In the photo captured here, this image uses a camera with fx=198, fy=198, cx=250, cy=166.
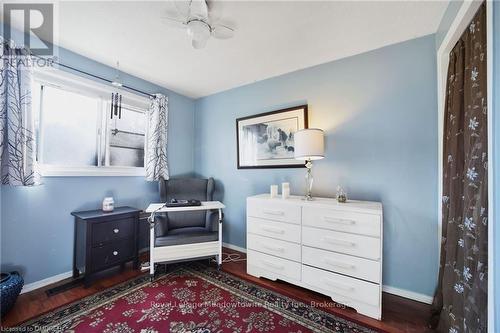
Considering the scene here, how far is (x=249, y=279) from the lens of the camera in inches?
83.9

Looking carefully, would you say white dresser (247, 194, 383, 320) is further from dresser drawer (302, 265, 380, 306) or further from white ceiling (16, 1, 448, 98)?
white ceiling (16, 1, 448, 98)

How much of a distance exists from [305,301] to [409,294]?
3.23 feet

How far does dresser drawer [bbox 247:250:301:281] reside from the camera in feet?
6.37

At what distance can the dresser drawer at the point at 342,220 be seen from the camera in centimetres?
159

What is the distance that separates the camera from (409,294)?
72.1 inches

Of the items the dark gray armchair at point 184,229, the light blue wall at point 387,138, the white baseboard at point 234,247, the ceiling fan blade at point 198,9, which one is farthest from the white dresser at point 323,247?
the ceiling fan blade at point 198,9

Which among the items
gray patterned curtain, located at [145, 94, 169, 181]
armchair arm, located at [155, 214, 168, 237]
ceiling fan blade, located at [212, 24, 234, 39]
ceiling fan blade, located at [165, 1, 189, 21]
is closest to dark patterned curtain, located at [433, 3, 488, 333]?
ceiling fan blade, located at [212, 24, 234, 39]

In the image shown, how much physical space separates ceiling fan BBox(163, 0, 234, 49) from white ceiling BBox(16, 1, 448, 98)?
0.08 metres

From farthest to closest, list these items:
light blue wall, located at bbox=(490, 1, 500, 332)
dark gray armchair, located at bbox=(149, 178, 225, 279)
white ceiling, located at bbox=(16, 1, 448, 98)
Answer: dark gray armchair, located at bbox=(149, 178, 225, 279), white ceiling, located at bbox=(16, 1, 448, 98), light blue wall, located at bbox=(490, 1, 500, 332)

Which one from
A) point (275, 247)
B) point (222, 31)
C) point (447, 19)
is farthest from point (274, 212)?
point (447, 19)

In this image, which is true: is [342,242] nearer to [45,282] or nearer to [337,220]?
[337,220]

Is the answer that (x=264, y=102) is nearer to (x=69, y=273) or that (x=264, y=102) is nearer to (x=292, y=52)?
(x=292, y=52)

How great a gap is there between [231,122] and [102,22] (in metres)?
1.76

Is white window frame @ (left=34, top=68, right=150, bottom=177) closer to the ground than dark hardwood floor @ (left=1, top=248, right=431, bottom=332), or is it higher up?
higher up
